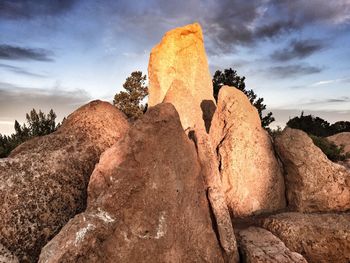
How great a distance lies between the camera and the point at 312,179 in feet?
35.9

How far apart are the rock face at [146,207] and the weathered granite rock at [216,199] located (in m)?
0.18

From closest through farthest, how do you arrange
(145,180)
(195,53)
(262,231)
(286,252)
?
1. (145,180)
2. (286,252)
3. (262,231)
4. (195,53)

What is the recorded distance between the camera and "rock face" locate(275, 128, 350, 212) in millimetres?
10891

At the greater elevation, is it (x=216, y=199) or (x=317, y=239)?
(x=216, y=199)

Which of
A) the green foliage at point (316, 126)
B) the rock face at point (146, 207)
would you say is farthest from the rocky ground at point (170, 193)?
the green foliage at point (316, 126)

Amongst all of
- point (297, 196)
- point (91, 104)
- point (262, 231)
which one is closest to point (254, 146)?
point (297, 196)

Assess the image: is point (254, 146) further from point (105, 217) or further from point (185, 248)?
point (105, 217)

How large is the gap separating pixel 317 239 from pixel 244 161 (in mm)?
2785

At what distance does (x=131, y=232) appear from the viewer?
6.61 meters

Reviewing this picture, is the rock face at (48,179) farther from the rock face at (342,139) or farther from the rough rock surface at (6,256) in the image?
the rock face at (342,139)

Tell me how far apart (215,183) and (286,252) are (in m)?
2.05

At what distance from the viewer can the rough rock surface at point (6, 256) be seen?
6.71 metres

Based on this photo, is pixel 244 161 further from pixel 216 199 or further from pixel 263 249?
pixel 263 249

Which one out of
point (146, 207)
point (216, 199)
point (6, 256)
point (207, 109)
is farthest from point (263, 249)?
point (207, 109)
